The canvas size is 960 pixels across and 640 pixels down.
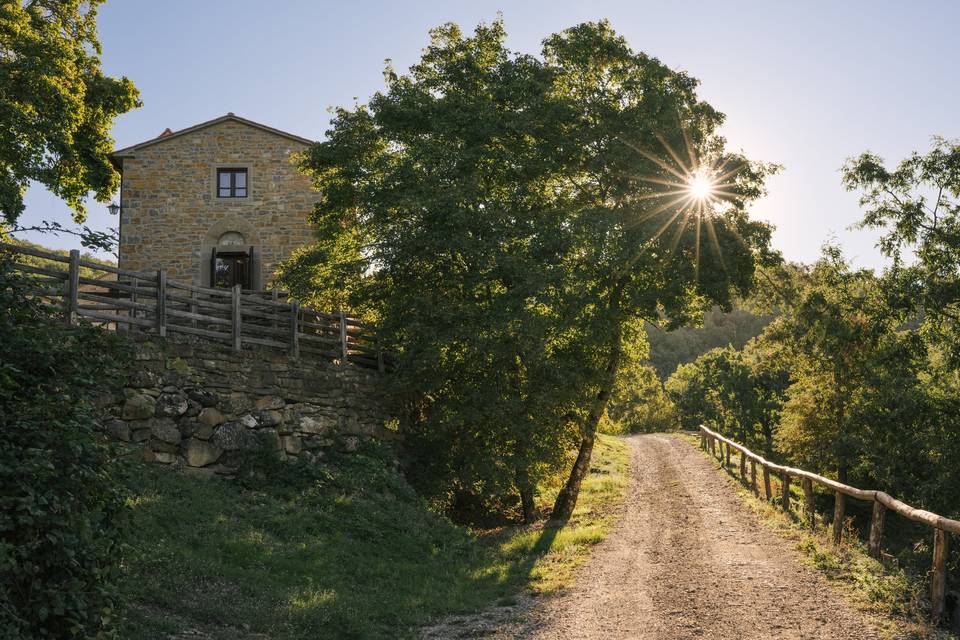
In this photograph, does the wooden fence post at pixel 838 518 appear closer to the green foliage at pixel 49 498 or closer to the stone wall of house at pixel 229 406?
the stone wall of house at pixel 229 406

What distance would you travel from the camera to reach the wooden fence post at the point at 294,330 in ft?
57.9

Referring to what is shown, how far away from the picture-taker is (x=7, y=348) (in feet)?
21.7

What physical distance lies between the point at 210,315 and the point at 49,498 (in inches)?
442

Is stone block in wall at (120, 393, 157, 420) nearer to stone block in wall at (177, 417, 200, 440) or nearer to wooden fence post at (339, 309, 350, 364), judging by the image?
stone block in wall at (177, 417, 200, 440)

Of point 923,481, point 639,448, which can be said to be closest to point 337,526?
point 923,481

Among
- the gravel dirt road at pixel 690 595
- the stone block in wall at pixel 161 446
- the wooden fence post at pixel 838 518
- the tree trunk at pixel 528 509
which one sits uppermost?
the stone block in wall at pixel 161 446

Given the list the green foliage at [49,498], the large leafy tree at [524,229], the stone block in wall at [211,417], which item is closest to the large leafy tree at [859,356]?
the large leafy tree at [524,229]

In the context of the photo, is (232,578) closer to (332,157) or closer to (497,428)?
(497,428)

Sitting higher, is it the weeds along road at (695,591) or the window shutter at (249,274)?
Answer: the window shutter at (249,274)

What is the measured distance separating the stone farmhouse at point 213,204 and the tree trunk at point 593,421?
12181 millimetres

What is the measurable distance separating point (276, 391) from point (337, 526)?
440 cm

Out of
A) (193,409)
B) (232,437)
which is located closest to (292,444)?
(232,437)

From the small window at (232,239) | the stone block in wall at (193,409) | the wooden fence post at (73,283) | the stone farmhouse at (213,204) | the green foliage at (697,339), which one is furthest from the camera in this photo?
the green foliage at (697,339)

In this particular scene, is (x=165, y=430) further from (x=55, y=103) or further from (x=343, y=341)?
(x=55, y=103)
